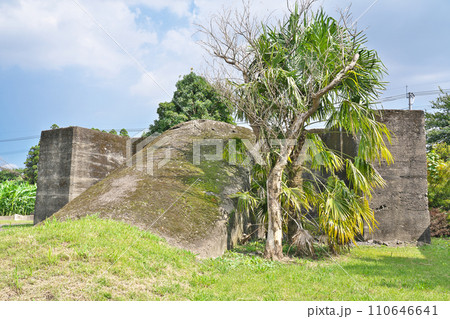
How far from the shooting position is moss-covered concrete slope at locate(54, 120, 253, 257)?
7574 mm

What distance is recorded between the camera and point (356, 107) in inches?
337

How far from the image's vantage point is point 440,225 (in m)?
12.9

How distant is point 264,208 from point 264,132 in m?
1.82

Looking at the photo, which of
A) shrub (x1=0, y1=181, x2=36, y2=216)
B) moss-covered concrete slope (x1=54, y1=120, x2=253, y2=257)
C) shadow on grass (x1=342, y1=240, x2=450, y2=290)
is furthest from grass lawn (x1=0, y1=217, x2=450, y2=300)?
shrub (x1=0, y1=181, x2=36, y2=216)

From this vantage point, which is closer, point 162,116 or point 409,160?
point 409,160

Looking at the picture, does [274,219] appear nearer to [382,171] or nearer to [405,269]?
[405,269]

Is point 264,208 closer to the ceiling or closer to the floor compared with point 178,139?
closer to the floor

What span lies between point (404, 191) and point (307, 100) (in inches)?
189

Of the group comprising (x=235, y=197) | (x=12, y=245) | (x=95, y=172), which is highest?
(x=95, y=172)

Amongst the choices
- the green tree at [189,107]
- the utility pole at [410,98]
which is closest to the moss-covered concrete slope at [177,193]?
the green tree at [189,107]

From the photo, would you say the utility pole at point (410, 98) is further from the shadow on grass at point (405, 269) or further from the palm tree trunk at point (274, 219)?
the palm tree trunk at point (274, 219)

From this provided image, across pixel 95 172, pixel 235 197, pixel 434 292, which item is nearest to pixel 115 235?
pixel 235 197

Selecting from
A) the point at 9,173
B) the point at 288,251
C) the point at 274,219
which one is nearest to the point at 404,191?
the point at 288,251

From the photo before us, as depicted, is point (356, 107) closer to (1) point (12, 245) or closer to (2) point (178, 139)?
(2) point (178, 139)
